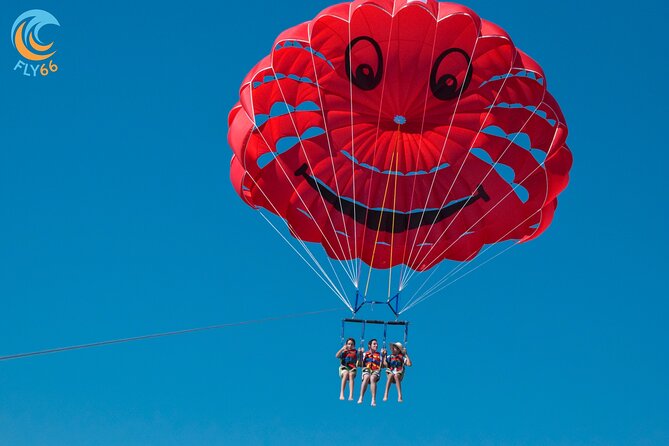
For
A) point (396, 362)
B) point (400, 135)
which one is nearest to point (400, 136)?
point (400, 135)

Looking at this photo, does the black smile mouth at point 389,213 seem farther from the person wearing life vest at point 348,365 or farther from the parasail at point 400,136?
the person wearing life vest at point 348,365

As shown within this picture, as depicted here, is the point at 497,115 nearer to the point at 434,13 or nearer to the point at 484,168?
the point at 484,168

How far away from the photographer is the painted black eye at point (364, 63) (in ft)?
58.1

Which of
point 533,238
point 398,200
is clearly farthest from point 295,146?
point 533,238

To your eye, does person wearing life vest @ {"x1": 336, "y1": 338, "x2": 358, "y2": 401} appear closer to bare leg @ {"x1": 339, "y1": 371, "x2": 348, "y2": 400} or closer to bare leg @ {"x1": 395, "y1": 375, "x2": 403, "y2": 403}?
bare leg @ {"x1": 339, "y1": 371, "x2": 348, "y2": 400}

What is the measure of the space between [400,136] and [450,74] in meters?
2.11

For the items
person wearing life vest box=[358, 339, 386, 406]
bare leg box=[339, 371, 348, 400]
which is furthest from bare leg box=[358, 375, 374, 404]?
bare leg box=[339, 371, 348, 400]

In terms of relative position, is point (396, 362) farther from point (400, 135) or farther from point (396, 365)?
point (400, 135)

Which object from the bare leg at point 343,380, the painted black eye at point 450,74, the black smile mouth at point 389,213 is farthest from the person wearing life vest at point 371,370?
the painted black eye at point 450,74

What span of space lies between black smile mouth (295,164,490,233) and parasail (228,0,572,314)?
2 cm

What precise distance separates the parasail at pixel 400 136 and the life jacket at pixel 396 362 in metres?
2.63

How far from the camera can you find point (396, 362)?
57.0 feet

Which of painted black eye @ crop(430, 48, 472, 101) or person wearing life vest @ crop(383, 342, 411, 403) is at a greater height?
painted black eye @ crop(430, 48, 472, 101)

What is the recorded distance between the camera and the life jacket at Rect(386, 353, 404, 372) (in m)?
17.4
